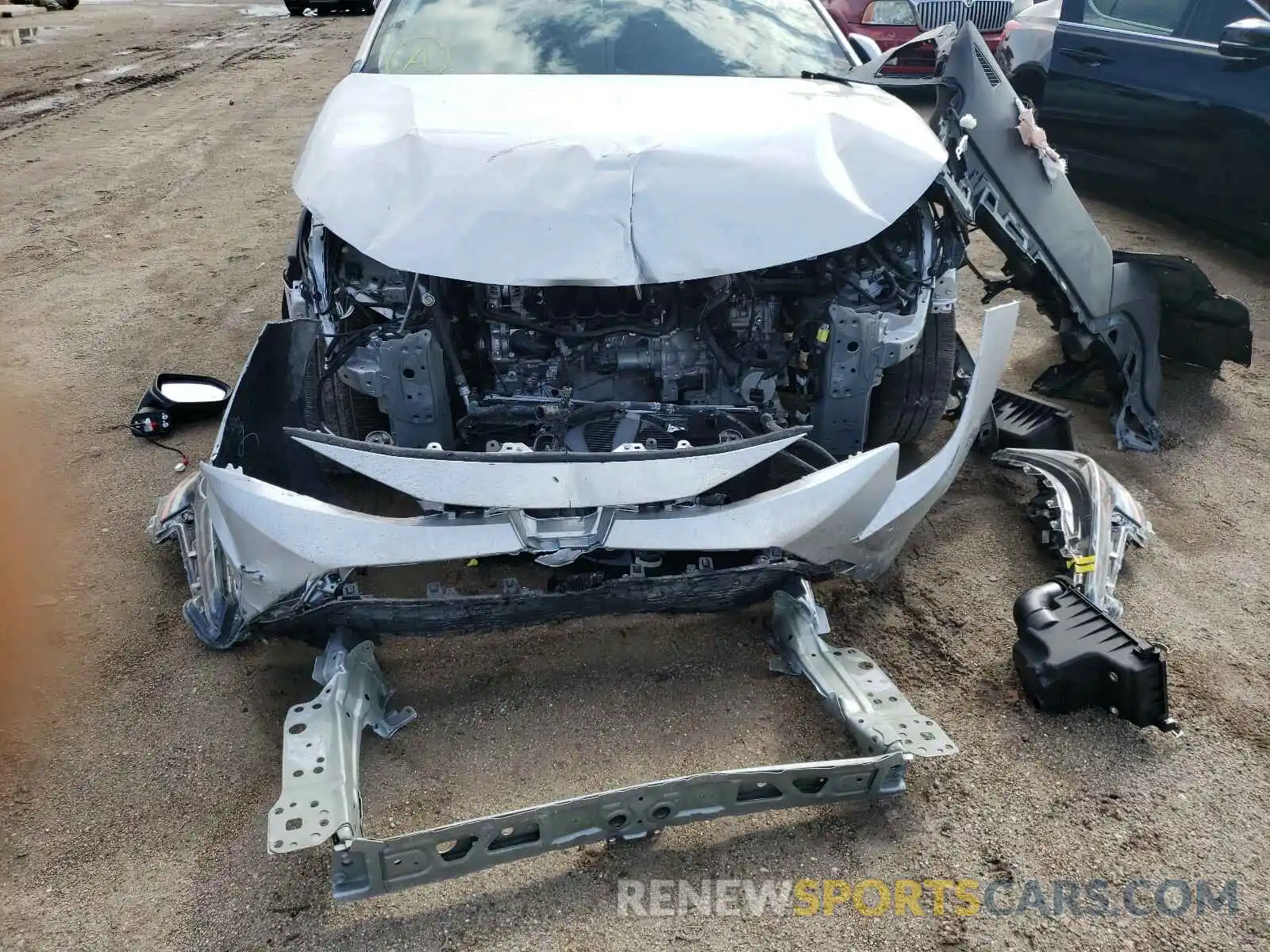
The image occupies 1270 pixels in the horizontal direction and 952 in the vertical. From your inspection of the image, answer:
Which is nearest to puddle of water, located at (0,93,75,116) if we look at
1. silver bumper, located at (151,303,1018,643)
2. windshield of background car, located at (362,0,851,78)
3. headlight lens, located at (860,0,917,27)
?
windshield of background car, located at (362,0,851,78)

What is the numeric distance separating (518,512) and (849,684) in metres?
1.04

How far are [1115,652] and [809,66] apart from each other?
2425mm

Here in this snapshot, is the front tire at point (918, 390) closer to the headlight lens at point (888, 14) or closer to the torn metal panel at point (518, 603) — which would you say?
the torn metal panel at point (518, 603)

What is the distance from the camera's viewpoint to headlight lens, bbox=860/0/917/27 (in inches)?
341

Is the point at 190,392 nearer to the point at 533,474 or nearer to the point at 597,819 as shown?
the point at 533,474

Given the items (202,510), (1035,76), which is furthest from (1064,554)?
(1035,76)

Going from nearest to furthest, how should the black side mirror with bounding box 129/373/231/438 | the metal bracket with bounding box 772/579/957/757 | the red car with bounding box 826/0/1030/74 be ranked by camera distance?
the metal bracket with bounding box 772/579/957/757
the black side mirror with bounding box 129/373/231/438
the red car with bounding box 826/0/1030/74

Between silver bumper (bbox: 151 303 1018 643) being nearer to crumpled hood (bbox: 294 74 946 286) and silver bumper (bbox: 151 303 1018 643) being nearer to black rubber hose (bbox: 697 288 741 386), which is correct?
crumpled hood (bbox: 294 74 946 286)

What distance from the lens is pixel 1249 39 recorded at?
195 inches

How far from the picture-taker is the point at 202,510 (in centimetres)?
288

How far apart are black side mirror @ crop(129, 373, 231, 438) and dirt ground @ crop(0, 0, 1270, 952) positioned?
10 centimetres

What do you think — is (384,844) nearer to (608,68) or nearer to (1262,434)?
(608,68)

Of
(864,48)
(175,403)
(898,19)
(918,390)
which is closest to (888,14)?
(898,19)

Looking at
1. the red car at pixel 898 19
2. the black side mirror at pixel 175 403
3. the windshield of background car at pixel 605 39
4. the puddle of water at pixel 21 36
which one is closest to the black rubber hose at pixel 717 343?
the windshield of background car at pixel 605 39
